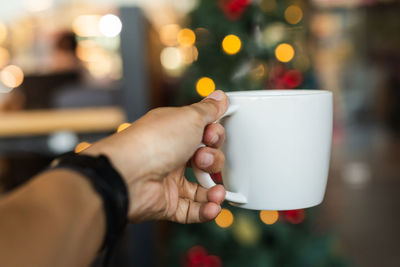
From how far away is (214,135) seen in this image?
559 millimetres

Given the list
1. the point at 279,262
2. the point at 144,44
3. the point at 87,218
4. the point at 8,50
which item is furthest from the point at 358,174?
the point at 8,50

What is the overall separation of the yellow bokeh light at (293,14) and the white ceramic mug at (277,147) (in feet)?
3.60

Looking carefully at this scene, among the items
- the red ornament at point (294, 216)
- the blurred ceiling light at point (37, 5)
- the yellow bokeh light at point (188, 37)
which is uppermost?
the blurred ceiling light at point (37, 5)

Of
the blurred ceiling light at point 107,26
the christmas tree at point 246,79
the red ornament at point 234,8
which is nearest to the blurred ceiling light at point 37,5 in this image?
the blurred ceiling light at point 107,26

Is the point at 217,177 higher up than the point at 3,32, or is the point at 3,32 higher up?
the point at 3,32

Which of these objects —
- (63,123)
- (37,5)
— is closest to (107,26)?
(37,5)

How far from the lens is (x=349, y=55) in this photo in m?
6.62

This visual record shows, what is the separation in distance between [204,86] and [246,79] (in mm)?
158

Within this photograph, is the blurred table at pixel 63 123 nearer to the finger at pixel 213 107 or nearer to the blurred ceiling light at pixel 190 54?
the blurred ceiling light at pixel 190 54

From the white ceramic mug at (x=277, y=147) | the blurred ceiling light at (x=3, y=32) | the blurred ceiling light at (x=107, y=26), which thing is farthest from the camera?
the blurred ceiling light at (x=3, y=32)

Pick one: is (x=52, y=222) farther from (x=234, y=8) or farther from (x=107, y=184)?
(x=234, y=8)

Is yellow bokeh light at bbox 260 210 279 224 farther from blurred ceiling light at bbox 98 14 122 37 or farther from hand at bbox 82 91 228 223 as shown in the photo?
blurred ceiling light at bbox 98 14 122 37

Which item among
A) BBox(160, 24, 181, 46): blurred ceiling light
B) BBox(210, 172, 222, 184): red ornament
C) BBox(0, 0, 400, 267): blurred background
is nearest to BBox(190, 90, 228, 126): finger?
BBox(210, 172, 222, 184): red ornament

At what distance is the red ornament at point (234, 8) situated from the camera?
1.50m
